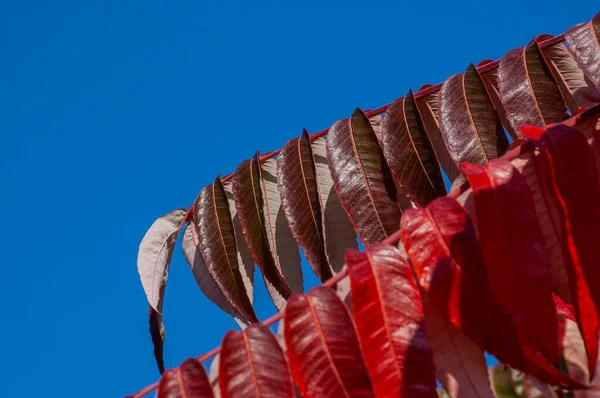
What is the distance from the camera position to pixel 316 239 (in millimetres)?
2031

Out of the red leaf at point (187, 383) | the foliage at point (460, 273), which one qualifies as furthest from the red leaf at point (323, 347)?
the red leaf at point (187, 383)

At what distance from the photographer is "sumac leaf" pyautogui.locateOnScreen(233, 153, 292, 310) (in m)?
2.17

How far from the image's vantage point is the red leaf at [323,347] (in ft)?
4.46

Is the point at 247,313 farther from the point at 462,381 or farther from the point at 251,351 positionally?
the point at 462,381

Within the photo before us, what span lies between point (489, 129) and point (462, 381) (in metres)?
0.88

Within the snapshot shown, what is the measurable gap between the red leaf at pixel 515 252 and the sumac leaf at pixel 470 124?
572 mm

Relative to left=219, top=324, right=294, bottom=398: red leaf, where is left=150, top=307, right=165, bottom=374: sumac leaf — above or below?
above

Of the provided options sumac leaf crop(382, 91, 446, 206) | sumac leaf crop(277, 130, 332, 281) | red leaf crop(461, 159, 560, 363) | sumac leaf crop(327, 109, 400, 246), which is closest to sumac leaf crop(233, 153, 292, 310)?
sumac leaf crop(277, 130, 332, 281)

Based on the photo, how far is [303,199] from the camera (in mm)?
2119

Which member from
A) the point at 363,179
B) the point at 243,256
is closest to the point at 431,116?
the point at 363,179

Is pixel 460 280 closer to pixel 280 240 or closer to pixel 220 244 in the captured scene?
pixel 280 240

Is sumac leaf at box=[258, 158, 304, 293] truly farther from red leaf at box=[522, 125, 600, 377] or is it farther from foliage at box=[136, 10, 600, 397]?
red leaf at box=[522, 125, 600, 377]

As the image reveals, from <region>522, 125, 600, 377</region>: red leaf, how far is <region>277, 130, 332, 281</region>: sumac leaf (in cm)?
71

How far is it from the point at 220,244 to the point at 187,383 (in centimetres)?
72
